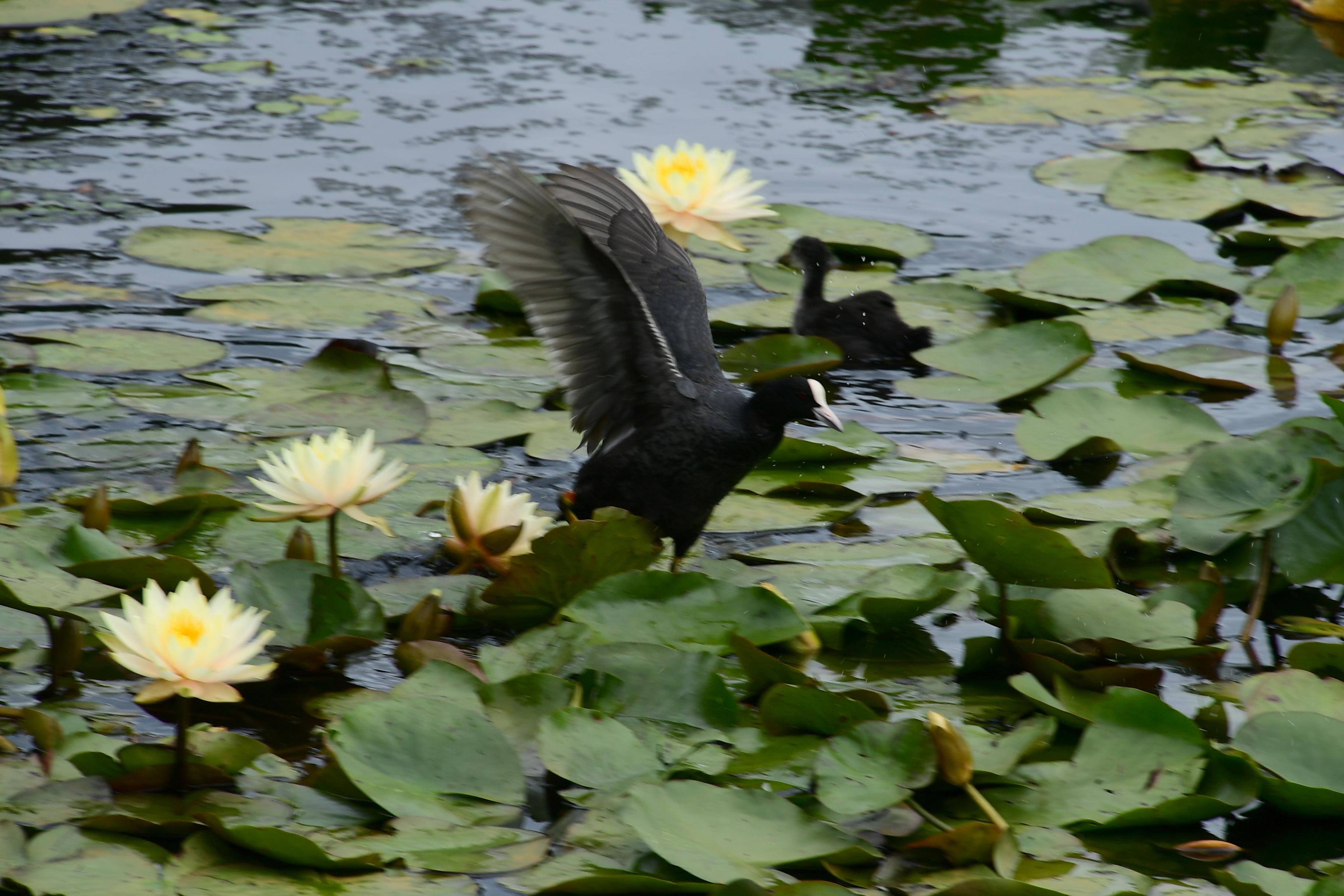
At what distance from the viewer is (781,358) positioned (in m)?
5.06

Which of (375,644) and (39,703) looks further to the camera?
(375,644)

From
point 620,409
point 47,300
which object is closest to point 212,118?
point 47,300

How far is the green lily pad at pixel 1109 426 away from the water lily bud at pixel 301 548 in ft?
6.63

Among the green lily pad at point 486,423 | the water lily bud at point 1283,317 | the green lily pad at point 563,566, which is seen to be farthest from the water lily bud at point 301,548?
the water lily bud at point 1283,317

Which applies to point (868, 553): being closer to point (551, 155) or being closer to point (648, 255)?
point (648, 255)

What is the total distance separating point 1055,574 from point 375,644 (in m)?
1.45

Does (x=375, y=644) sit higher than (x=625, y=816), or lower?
lower

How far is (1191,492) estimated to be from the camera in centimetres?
338

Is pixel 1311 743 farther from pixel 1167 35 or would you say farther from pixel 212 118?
pixel 1167 35

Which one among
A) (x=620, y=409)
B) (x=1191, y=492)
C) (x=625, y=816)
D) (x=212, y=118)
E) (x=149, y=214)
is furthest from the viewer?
(x=212, y=118)

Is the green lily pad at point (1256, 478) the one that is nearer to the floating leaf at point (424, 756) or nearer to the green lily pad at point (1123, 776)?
the green lily pad at point (1123, 776)

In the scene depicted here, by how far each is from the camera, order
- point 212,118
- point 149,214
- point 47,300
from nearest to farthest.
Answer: point 47,300 < point 149,214 < point 212,118

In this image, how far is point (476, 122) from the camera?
7.21m

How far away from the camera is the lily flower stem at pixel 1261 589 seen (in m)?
3.30
